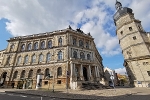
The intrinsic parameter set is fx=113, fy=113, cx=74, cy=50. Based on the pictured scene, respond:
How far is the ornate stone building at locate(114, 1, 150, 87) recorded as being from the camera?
106 ft

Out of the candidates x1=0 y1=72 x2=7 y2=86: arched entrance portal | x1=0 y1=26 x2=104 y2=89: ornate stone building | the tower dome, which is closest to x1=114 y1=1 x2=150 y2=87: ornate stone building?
the tower dome

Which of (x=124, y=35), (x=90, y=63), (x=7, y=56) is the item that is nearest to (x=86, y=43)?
(x=90, y=63)

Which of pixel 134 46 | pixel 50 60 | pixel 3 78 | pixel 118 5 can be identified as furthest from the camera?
pixel 118 5

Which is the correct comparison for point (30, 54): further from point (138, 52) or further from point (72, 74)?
point (138, 52)

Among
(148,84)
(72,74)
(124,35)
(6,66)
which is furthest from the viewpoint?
(124,35)

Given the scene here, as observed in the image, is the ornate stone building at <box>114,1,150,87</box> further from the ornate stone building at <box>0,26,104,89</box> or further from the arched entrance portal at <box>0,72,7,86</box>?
the arched entrance portal at <box>0,72,7,86</box>

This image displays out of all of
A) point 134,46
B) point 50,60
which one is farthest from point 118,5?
point 50,60

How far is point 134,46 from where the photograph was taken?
35.8 m

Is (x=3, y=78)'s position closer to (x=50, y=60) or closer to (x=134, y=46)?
(x=50, y=60)

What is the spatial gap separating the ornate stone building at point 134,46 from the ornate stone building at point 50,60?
11.1 meters

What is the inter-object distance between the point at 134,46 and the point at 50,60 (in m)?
26.3

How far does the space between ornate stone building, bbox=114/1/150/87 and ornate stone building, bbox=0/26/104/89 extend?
11140 mm

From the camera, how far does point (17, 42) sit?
36312 mm

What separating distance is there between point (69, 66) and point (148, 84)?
21.9 m
